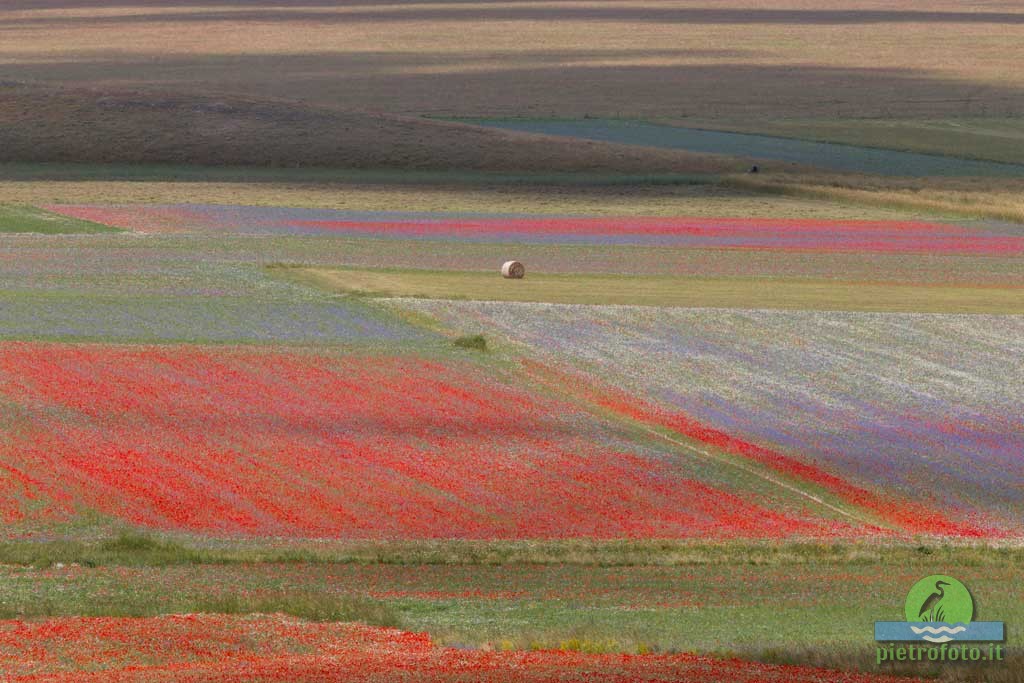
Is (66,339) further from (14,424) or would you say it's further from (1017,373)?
(1017,373)

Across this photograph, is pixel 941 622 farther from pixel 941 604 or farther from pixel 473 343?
pixel 473 343

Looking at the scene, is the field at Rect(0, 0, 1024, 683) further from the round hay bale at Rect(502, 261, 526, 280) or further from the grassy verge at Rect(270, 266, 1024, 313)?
the round hay bale at Rect(502, 261, 526, 280)

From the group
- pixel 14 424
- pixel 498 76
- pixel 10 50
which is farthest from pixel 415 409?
pixel 10 50

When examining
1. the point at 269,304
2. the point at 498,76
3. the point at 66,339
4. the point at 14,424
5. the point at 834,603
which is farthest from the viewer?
the point at 498,76

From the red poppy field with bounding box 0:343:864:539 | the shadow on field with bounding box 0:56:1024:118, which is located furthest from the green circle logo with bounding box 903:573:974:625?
the shadow on field with bounding box 0:56:1024:118

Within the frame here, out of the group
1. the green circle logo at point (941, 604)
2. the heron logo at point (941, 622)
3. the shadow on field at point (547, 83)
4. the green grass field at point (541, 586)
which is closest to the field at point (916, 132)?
the shadow on field at point (547, 83)

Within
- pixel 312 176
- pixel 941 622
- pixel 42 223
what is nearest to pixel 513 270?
pixel 42 223
